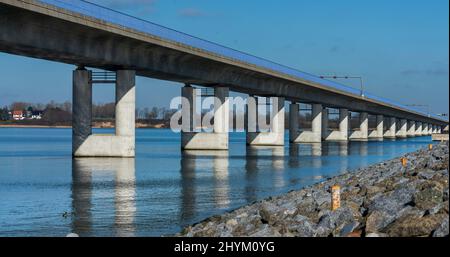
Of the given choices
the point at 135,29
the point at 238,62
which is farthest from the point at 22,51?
the point at 238,62

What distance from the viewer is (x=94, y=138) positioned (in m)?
56.5

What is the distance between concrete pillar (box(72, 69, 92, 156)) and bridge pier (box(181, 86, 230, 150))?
2038 cm

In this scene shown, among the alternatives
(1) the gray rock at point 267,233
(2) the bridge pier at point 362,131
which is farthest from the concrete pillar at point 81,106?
(2) the bridge pier at point 362,131

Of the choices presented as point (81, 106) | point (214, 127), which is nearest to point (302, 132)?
point (214, 127)

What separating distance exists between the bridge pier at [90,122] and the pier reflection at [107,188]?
4.50ft

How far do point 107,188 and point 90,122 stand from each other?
23203mm

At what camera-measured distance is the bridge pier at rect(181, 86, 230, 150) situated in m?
75.9

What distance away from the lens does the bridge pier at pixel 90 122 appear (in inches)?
2208

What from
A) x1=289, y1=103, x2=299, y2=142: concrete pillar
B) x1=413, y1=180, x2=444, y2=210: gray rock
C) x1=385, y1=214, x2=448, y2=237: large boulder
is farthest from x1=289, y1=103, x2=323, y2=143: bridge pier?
x1=385, y1=214, x2=448, y2=237: large boulder

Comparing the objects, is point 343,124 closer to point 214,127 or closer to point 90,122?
point 214,127

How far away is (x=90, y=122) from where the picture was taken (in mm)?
55844

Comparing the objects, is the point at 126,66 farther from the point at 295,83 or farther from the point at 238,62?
the point at 295,83

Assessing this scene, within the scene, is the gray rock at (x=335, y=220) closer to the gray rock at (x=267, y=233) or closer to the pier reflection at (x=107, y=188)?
the gray rock at (x=267, y=233)

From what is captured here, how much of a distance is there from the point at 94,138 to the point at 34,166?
22.4 feet
